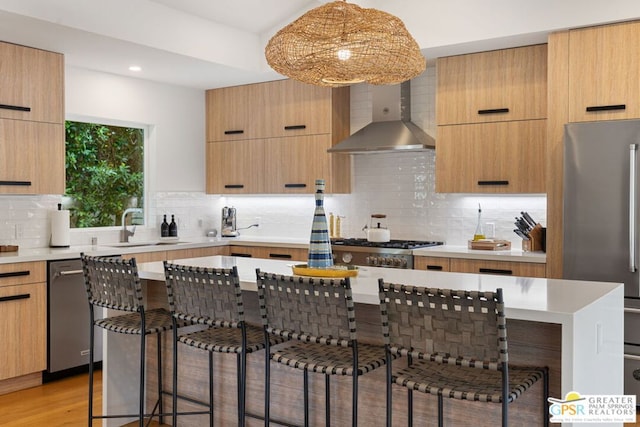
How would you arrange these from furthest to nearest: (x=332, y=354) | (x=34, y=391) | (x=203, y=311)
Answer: (x=34, y=391) < (x=203, y=311) < (x=332, y=354)

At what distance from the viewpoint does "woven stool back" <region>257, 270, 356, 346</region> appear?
2.59 meters

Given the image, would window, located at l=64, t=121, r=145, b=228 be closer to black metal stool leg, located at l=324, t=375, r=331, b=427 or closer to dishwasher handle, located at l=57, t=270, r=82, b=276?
dishwasher handle, located at l=57, t=270, r=82, b=276

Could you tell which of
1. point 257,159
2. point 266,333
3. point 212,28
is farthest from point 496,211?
point 266,333

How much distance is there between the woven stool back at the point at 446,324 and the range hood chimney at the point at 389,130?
324 centimetres

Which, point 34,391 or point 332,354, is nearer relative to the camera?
point 332,354

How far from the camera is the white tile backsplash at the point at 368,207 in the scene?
215 inches

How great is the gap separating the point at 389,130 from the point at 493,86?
3.26 ft

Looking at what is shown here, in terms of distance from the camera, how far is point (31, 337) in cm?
470

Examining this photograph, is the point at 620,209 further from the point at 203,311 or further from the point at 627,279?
the point at 203,311

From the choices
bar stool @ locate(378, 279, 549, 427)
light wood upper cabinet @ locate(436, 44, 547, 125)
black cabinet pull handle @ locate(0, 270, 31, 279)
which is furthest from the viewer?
light wood upper cabinet @ locate(436, 44, 547, 125)

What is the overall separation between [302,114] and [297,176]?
611 mm

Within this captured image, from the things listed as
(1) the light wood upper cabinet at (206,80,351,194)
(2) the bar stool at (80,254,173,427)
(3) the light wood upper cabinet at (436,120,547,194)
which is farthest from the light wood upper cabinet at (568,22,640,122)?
(2) the bar stool at (80,254,173,427)

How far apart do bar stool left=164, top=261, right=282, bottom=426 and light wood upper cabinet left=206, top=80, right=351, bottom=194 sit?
10.3ft

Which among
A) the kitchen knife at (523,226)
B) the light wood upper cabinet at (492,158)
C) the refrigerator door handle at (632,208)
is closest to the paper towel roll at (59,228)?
the light wood upper cabinet at (492,158)
